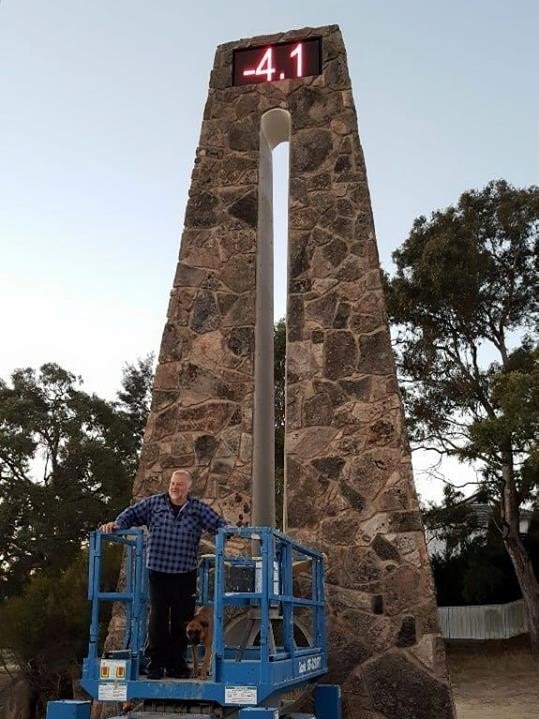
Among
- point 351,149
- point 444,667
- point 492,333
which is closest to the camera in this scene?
point 444,667

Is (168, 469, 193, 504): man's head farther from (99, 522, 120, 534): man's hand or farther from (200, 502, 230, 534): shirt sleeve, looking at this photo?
(99, 522, 120, 534): man's hand

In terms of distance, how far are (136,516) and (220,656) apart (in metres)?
1.15

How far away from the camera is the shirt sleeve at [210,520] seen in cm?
530

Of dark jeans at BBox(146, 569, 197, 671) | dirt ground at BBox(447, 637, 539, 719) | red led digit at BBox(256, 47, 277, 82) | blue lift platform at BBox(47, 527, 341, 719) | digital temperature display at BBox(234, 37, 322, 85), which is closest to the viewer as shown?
blue lift platform at BBox(47, 527, 341, 719)

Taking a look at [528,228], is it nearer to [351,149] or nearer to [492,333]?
[492,333]

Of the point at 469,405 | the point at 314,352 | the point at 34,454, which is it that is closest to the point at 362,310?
the point at 314,352

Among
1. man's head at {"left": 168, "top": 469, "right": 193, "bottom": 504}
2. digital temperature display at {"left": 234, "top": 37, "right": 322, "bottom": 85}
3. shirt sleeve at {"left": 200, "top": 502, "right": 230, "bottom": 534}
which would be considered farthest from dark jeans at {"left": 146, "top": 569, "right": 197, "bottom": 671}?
digital temperature display at {"left": 234, "top": 37, "right": 322, "bottom": 85}

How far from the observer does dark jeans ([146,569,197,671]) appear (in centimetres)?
509

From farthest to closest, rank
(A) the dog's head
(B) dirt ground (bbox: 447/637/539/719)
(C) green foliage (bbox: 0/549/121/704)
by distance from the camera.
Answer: (B) dirt ground (bbox: 447/637/539/719) < (C) green foliage (bbox: 0/549/121/704) < (A) the dog's head

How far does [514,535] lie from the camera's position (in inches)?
840

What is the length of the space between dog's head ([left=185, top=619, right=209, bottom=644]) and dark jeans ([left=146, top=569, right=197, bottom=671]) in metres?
0.18

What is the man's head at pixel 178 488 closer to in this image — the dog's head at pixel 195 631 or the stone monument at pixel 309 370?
the dog's head at pixel 195 631

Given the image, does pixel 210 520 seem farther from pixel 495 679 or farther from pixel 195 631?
pixel 495 679

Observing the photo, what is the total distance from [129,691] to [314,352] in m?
4.39
